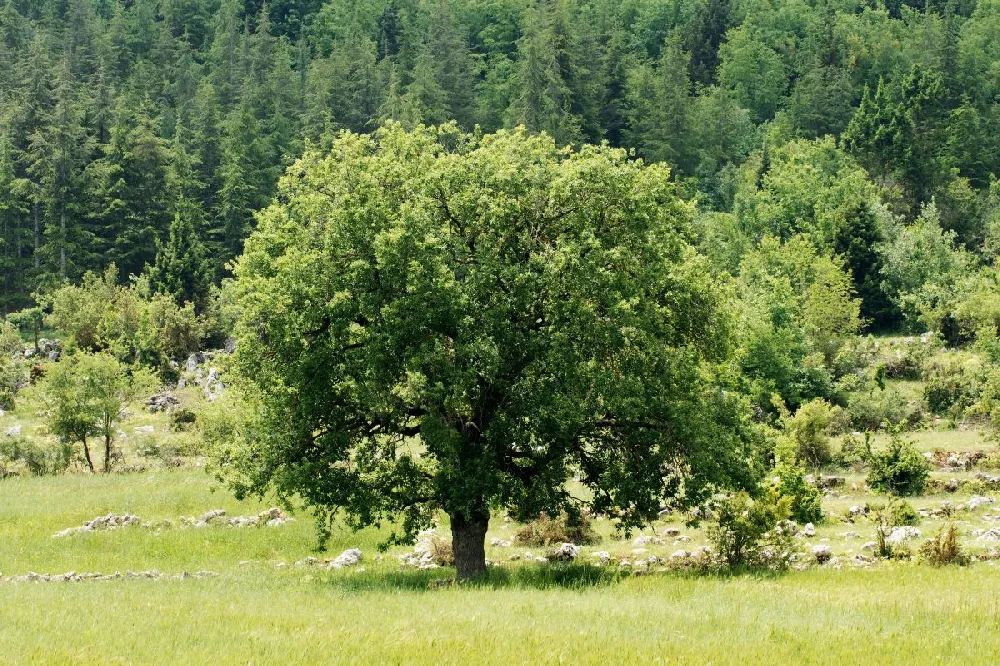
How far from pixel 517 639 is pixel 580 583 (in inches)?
285

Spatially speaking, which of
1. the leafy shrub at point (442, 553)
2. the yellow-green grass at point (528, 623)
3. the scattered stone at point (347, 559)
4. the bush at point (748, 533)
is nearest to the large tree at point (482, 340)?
the bush at point (748, 533)

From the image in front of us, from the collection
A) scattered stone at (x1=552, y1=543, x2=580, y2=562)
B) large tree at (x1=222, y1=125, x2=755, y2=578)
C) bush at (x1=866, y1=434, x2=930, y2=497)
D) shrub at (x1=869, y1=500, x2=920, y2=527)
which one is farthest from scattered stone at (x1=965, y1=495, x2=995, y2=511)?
scattered stone at (x1=552, y1=543, x2=580, y2=562)

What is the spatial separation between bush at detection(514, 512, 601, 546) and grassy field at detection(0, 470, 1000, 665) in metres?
3.44

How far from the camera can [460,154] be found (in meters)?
24.2

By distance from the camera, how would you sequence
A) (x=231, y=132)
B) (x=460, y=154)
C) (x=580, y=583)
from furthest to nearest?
Answer: (x=231, y=132) < (x=460, y=154) < (x=580, y=583)

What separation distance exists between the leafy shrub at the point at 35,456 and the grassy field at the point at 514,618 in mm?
25359

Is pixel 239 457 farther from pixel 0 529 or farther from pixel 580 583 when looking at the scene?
pixel 0 529

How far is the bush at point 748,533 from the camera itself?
→ 23125 mm

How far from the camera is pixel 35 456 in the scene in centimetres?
4797

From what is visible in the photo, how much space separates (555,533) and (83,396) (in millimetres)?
27858

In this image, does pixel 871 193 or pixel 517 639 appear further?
pixel 871 193

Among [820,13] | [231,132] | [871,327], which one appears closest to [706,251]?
[871,327]

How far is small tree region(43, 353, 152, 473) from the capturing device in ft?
154

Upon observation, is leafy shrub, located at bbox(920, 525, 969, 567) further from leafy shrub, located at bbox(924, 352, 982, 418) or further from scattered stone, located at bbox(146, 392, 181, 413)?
scattered stone, located at bbox(146, 392, 181, 413)
